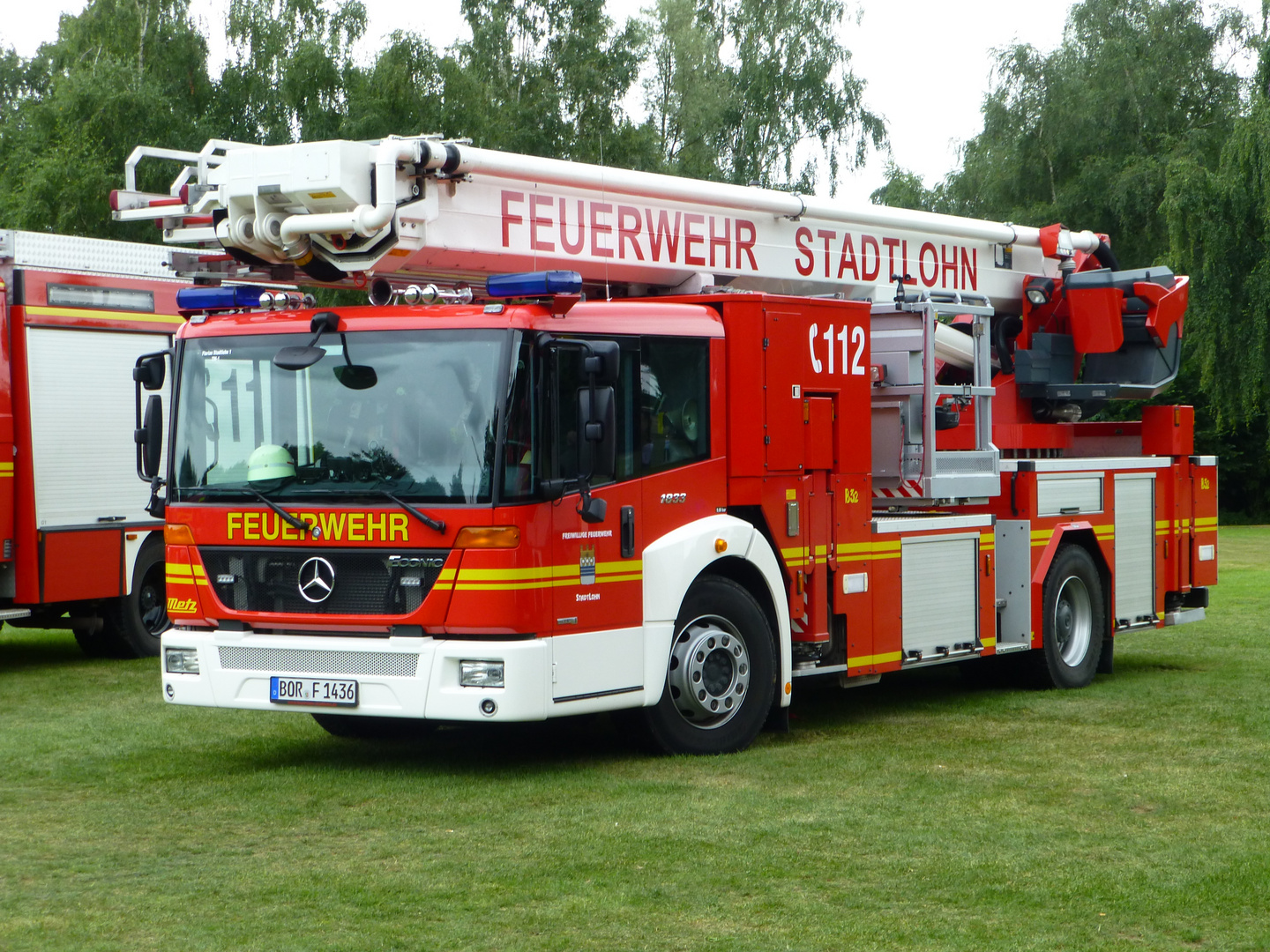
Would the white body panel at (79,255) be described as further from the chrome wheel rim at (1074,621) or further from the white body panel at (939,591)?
the chrome wheel rim at (1074,621)

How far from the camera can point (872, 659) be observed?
1045cm

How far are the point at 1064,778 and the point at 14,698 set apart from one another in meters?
7.62

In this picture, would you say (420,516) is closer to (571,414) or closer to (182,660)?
(571,414)

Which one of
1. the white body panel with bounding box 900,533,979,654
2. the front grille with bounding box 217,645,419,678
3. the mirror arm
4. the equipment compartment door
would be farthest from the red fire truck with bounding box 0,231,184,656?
the equipment compartment door

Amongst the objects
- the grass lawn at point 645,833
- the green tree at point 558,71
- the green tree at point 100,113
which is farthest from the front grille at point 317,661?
the green tree at point 558,71

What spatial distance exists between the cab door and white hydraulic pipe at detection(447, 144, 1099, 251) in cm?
121

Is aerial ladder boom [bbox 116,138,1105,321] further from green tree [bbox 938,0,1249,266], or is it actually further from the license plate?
green tree [bbox 938,0,1249,266]

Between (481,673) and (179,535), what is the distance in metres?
1.95

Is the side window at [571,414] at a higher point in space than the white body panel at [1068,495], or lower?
higher

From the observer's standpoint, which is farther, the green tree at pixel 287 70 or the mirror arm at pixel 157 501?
the green tree at pixel 287 70

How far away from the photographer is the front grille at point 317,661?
27.3 ft

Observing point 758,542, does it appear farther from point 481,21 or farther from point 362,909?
point 481,21

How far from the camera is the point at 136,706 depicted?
38.1ft

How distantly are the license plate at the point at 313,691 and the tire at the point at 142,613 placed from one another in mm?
5899
